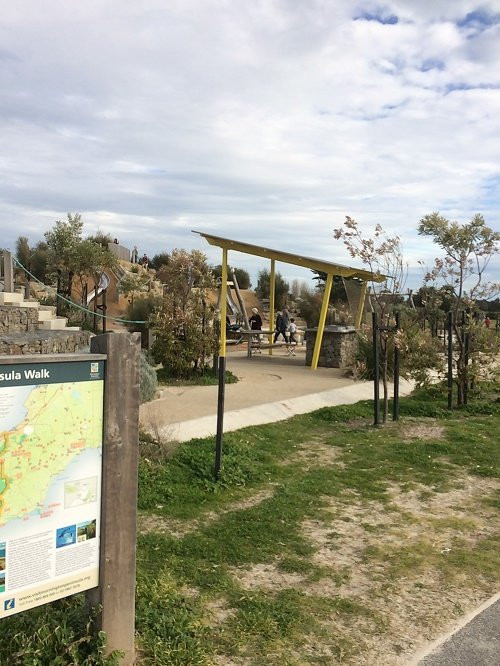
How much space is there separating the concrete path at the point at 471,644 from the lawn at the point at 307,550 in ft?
0.29

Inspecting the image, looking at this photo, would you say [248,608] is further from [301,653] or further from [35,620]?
[35,620]

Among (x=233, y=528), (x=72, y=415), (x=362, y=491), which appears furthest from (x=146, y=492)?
(x=72, y=415)

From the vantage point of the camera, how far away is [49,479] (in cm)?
244

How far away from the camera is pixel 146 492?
510 centimetres

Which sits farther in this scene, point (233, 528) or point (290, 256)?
point (290, 256)

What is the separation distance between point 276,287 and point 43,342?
2871cm

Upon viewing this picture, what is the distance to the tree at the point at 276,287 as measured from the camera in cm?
3656

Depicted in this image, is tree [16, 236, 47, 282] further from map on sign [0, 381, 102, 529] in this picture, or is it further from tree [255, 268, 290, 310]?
map on sign [0, 381, 102, 529]

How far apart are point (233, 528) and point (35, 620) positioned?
1.88 meters

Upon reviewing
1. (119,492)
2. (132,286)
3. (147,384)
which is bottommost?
(147,384)

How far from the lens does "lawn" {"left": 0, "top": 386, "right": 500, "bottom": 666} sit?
9.83 ft

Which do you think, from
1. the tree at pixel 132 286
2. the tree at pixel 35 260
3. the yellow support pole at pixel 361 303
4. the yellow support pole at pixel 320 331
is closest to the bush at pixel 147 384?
the yellow support pole at pixel 320 331

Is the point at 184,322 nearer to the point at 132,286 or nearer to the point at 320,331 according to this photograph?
the point at 320,331

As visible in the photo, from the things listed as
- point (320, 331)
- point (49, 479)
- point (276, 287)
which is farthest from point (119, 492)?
point (276, 287)
